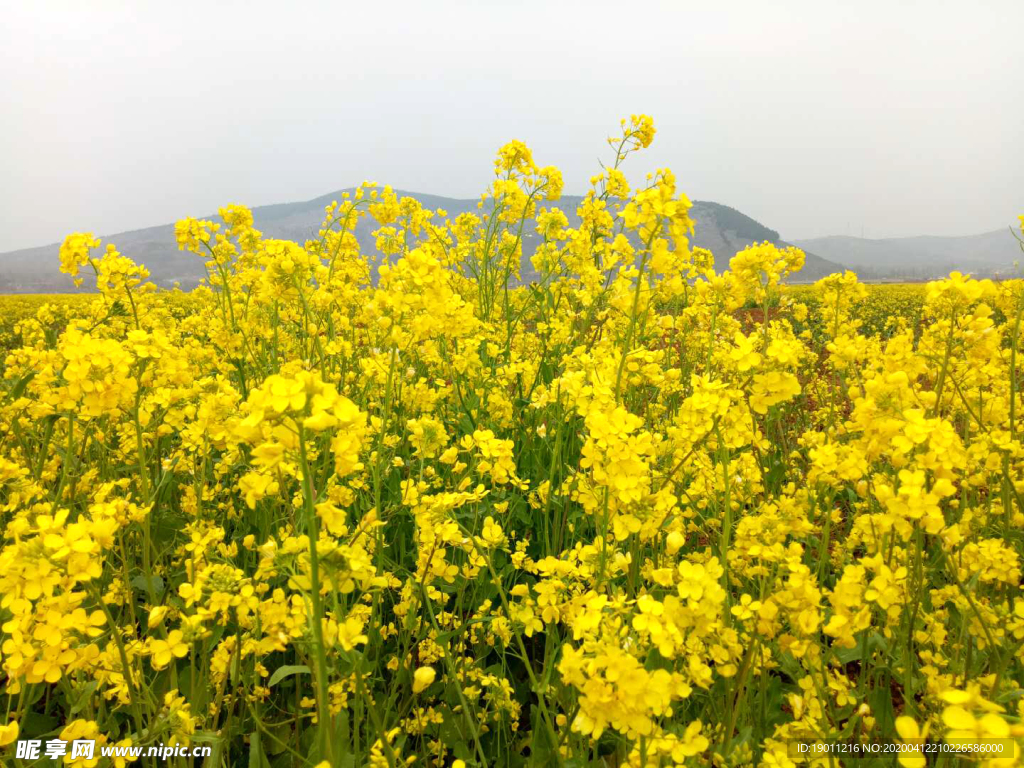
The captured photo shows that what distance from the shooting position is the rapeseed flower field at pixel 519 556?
129 centimetres

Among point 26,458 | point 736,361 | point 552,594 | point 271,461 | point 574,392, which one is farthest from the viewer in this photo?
point 26,458

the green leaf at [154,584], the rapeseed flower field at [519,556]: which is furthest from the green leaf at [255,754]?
the green leaf at [154,584]

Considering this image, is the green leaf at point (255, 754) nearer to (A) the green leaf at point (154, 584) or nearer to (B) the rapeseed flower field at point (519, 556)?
(B) the rapeseed flower field at point (519, 556)

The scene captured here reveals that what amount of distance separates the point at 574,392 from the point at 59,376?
7.01ft

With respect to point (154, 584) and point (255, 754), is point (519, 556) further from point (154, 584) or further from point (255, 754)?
point (154, 584)

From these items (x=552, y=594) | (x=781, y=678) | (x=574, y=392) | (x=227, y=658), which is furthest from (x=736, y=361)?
(x=227, y=658)

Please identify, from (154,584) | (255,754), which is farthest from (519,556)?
(154,584)

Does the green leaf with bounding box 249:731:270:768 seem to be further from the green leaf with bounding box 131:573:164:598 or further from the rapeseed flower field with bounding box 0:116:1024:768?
the green leaf with bounding box 131:573:164:598

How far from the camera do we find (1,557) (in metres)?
1.23

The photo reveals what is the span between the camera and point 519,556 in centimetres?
188

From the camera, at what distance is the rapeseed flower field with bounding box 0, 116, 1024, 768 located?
129 centimetres

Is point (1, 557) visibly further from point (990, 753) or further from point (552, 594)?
point (990, 753)

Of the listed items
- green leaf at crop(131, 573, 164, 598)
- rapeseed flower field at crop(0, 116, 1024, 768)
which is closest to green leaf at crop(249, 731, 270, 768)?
rapeseed flower field at crop(0, 116, 1024, 768)

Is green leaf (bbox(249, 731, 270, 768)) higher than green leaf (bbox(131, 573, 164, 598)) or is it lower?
lower
